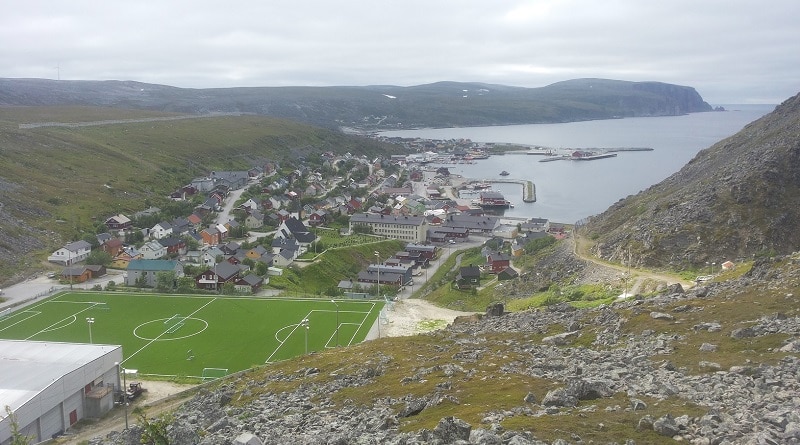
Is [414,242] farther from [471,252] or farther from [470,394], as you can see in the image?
[470,394]

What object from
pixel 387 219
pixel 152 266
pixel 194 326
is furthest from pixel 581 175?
pixel 194 326

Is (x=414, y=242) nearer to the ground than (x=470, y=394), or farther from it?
nearer to the ground

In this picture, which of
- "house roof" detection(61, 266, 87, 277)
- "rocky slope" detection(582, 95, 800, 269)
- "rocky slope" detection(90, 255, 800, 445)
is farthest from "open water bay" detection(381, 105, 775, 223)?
"rocky slope" detection(90, 255, 800, 445)

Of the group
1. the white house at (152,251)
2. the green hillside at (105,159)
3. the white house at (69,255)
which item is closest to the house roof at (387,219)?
the white house at (152,251)

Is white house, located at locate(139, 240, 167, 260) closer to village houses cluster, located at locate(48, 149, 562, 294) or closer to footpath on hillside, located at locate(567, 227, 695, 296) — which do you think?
village houses cluster, located at locate(48, 149, 562, 294)

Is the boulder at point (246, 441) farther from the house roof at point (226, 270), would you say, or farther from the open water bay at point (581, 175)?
the open water bay at point (581, 175)

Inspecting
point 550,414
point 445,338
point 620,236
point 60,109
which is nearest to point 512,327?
point 445,338
